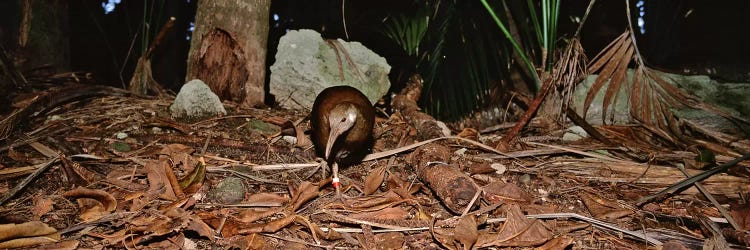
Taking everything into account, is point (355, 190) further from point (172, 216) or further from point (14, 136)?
point (14, 136)

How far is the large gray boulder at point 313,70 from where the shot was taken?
3629 millimetres

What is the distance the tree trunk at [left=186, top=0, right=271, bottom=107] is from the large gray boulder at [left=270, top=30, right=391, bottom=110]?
0.61 ft

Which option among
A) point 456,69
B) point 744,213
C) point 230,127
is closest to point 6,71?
point 230,127

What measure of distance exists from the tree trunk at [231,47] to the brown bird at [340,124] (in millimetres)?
1055

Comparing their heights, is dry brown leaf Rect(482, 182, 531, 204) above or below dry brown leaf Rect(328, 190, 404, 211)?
above

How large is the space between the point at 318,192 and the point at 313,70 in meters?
1.56

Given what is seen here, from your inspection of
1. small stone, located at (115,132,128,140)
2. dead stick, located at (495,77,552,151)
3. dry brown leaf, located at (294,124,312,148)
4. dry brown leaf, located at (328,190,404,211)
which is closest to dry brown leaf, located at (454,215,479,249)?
dry brown leaf, located at (328,190,404,211)

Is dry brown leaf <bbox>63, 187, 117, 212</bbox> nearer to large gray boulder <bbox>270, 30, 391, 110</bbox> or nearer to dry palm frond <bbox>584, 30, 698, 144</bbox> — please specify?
large gray boulder <bbox>270, 30, 391, 110</bbox>

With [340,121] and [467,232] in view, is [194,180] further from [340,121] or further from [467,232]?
[467,232]

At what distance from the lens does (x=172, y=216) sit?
197 cm

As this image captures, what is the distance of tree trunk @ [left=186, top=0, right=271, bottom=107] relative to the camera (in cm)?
337

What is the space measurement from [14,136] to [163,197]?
1.27m

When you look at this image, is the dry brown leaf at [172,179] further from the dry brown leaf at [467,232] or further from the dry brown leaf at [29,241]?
the dry brown leaf at [467,232]

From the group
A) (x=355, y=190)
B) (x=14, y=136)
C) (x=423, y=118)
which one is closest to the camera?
(x=355, y=190)
